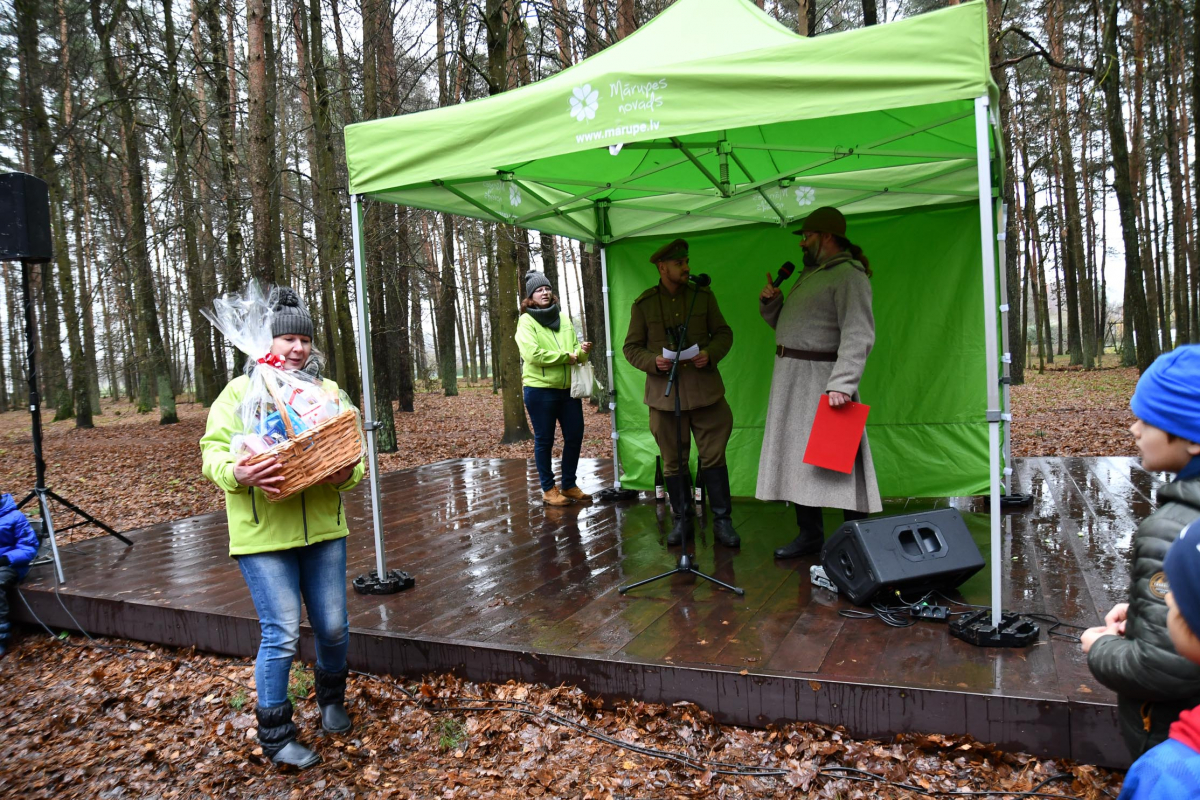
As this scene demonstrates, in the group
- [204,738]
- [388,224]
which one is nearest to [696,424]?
[204,738]

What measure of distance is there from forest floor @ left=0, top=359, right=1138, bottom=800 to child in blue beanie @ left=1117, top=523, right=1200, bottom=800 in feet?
4.29

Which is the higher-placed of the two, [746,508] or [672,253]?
[672,253]

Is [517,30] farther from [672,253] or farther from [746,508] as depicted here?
[746,508]

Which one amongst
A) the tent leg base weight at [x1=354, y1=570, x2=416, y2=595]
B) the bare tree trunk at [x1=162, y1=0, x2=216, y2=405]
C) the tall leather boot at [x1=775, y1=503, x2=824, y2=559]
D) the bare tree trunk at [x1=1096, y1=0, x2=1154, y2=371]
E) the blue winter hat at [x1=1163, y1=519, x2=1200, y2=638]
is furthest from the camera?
the bare tree trunk at [x1=1096, y1=0, x2=1154, y2=371]

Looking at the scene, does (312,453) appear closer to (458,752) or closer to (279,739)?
(279,739)

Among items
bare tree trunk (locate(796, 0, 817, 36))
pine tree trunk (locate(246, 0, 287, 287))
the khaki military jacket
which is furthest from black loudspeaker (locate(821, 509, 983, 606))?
bare tree trunk (locate(796, 0, 817, 36))

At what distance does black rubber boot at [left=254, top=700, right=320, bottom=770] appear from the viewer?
2613mm

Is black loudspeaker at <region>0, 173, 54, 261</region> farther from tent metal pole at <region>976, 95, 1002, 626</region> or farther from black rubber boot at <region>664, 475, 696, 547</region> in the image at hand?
tent metal pole at <region>976, 95, 1002, 626</region>

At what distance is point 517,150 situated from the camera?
3.32 meters

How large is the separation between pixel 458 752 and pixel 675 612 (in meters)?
1.12

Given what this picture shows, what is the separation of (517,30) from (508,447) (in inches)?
212

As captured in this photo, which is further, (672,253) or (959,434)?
(959,434)

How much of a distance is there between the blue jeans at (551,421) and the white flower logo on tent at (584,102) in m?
2.60

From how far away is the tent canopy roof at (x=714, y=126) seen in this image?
271 centimetres
